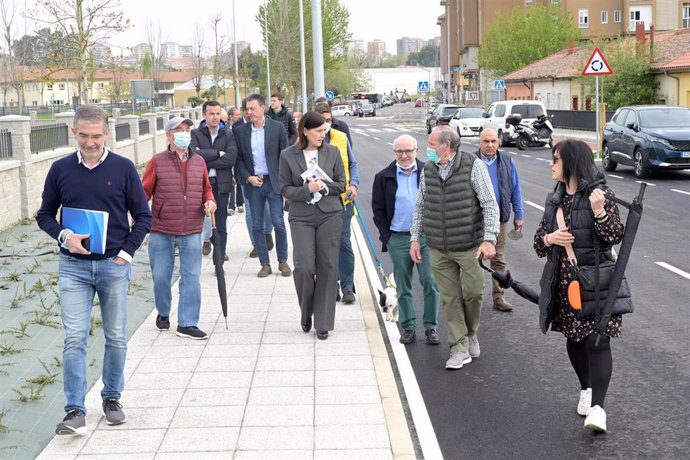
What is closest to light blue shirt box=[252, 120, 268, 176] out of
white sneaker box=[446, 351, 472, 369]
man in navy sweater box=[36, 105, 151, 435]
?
white sneaker box=[446, 351, 472, 369]

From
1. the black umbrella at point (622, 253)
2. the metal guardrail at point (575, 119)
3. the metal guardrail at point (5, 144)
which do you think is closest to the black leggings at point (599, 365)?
the black umbrella at point (622, 253)

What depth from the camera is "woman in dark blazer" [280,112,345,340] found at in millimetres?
8945

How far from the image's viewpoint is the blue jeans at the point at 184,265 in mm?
8945

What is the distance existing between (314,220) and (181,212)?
115 cm

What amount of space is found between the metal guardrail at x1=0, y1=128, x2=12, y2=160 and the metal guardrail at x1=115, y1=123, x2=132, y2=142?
9.72 meters

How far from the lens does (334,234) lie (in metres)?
9.07

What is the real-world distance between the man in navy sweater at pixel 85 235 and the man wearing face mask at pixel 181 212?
2428 millimetres

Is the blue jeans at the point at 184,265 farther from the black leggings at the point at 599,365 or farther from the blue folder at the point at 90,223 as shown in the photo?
the black leggings at the point at 599,365

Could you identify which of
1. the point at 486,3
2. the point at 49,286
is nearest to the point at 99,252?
the point at 49,286

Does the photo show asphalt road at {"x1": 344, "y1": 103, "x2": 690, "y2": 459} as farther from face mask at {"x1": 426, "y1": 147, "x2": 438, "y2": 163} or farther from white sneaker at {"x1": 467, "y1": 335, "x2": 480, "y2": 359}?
face mask at {"x1": 426, "y1": 147, "x2": 438, "y2": 163}

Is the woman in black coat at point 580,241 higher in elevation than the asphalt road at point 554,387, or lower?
higher

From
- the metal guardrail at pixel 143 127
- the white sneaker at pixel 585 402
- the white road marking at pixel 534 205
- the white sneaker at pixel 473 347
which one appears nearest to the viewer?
the white sneaker at pixel 585 402

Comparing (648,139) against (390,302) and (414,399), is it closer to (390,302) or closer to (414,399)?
(390,302)

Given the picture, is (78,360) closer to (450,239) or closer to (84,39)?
(450,239)
